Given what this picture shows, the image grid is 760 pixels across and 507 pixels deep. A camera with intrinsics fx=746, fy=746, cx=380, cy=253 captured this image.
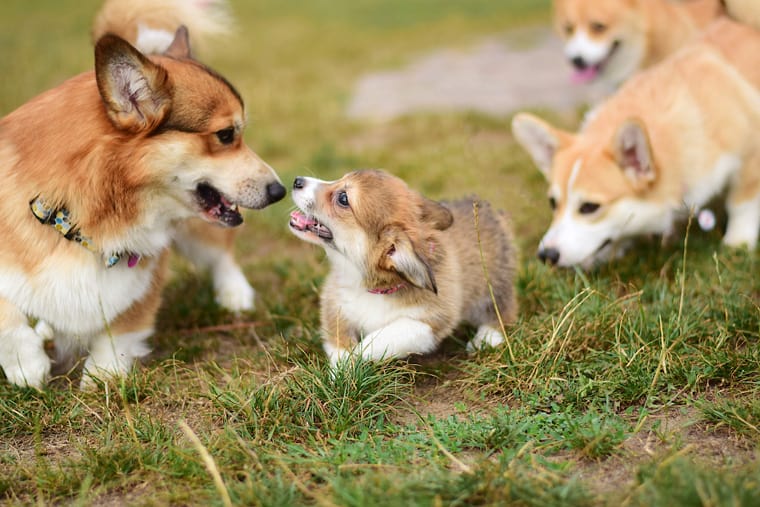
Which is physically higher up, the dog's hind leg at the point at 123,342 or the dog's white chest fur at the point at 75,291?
the dog's white chest fur at the point at 75,291

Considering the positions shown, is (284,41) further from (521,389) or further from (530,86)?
(521,389)

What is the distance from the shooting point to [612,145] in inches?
153

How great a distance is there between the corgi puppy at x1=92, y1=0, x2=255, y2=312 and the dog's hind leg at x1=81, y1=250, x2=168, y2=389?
0.52 meters

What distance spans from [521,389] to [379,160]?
128 inches

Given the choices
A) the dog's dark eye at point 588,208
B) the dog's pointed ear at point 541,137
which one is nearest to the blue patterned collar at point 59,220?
the dog's dark eye at point 588,208

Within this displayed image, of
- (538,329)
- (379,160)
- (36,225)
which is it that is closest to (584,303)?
(538,329)

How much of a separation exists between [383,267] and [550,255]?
3.93 feet

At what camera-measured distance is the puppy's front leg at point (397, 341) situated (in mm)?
2807

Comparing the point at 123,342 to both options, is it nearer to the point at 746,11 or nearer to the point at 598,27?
the point at 598,27

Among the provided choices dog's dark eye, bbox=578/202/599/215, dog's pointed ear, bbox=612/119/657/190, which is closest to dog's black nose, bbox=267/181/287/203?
dog's dark eye, bbox=578/202/599/215

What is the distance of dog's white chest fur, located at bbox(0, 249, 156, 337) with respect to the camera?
2822mm

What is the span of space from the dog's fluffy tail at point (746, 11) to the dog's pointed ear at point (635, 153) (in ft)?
6.04

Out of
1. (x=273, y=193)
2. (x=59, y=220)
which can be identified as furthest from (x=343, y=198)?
(x=59, y=220)

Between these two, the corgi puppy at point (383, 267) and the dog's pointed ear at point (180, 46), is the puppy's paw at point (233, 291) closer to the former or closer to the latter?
the corgi puppy at point (383, 267)
